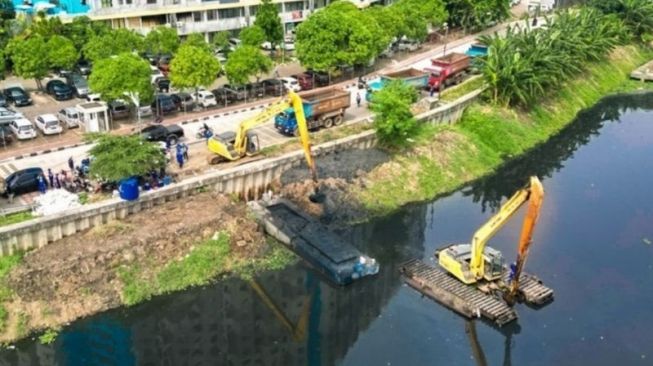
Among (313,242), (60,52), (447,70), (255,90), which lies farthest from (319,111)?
(60,52)

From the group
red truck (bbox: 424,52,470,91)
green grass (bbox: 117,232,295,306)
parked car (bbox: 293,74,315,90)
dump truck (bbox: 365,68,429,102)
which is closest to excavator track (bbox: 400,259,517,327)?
green grass (bbox: 117,232,295,306)

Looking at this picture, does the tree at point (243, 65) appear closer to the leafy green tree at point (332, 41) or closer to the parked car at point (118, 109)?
the leafy green tree at point (332, 41)

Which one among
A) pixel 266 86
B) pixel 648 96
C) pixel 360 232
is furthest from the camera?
pixel 648 96

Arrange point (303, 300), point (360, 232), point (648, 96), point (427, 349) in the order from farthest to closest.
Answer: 1. point (648, 96)
2. point (360, 232)
3. point (303, 300)
4. point (427, 349)

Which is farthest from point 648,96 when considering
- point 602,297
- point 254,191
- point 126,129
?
point 126,129

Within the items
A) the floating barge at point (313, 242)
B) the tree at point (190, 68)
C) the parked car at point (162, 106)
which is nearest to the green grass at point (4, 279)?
the floating barge at point (313, 242)

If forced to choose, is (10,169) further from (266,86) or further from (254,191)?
(266,86)
